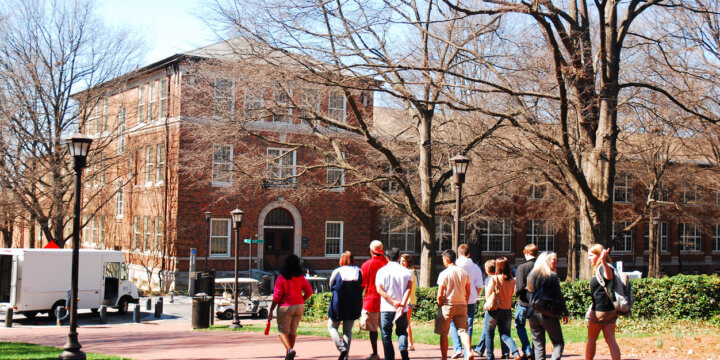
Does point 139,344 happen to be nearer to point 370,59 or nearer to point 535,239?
point 370,59

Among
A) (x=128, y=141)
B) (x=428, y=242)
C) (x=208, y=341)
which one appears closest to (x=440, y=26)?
(x=428, y=242)

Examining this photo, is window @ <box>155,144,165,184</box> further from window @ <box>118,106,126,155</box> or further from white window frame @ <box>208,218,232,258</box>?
white window frame @ <box>208,218,232,258</box>

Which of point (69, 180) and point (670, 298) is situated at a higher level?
point (69, 180)

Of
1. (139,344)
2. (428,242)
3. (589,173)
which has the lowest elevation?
(139,344)

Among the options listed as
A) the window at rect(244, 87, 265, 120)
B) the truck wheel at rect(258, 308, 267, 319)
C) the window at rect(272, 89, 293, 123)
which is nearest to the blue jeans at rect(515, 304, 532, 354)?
the window at rect(244, 87, 265, 120)

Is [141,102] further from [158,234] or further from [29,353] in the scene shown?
[29,353]

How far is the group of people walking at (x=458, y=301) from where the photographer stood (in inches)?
349

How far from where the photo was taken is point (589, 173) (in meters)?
17.7

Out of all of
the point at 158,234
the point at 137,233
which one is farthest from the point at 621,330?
the point at 137,233

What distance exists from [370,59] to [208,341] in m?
7.94

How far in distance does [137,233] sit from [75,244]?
1078 inches

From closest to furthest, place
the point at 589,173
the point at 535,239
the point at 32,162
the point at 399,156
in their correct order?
1. the point at 589,173
2. the point at 399,156
3. the point at 32,162
4. the point at 535,239

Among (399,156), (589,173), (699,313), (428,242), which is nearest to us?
(699,313)

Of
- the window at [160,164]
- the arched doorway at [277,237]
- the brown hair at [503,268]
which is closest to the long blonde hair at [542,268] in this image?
the brown hair at [503,268]
